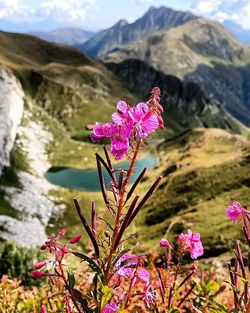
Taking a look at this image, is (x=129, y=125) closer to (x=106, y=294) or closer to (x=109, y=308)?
(x=106, y=294)

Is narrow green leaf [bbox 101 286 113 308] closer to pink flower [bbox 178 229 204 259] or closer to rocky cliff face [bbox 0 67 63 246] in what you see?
pink flower [bbox 178 229 204 259]

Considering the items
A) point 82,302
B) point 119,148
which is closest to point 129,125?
point 119,148

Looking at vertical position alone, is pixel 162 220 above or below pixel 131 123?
above

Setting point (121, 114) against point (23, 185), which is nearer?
point (121, 114)

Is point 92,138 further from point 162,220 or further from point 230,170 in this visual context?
point 230,170

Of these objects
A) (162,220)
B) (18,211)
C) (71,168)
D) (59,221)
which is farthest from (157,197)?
(71,168)

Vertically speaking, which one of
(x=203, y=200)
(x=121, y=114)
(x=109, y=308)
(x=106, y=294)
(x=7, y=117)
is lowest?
(x=109, y=308)
